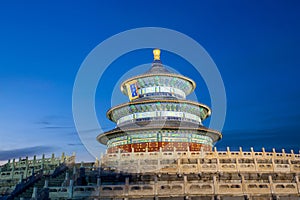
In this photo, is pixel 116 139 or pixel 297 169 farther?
pixel 116 139

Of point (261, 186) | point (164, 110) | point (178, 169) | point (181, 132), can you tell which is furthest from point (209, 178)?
point (164, 110)

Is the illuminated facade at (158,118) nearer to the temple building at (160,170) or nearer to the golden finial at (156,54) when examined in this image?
the temple building at (160,170)

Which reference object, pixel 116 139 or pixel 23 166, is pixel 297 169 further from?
pixel 23 166

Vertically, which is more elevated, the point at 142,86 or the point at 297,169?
the point at 142,86

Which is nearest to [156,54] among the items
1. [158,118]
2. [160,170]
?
[158,118]

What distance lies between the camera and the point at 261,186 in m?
16.6

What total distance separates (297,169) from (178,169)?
8359 millimetres

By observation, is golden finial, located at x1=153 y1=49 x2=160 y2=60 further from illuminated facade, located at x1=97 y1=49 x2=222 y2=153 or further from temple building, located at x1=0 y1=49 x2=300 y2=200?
temple building, located at x1=0 y1=49 x2=300 y2=200

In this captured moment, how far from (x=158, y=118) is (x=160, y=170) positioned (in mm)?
14585

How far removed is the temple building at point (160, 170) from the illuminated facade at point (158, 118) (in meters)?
0.11

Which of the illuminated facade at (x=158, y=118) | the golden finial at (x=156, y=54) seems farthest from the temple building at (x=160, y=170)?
the golden finial at (x=156, y=54)

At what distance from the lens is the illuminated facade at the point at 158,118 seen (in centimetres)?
3106

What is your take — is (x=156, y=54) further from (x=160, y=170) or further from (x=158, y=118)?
(x=160, y=170)

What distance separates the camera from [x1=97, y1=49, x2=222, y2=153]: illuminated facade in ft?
102
